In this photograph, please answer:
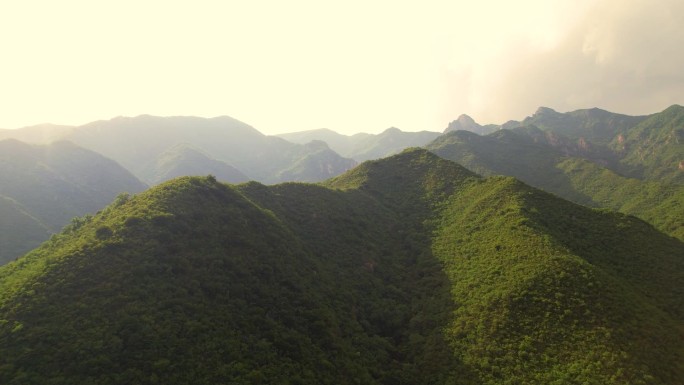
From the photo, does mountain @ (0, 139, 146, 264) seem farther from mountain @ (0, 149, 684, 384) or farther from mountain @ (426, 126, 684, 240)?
mountain @ (426, 126, 684, 240)

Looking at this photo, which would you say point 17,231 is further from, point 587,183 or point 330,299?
point 587,183

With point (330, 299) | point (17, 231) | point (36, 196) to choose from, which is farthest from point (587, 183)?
point (36, 196)

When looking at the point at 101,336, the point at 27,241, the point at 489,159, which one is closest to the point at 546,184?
the point at 489,159

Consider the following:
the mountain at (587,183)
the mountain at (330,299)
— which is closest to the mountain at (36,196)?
the mountain at (330,299)

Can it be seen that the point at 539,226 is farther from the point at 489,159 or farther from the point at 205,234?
the point at 489,159

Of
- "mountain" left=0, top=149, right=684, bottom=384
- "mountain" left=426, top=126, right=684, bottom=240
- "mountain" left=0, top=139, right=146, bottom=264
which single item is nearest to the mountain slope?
"mountain" left=0, top=139, right=146, bottom=264

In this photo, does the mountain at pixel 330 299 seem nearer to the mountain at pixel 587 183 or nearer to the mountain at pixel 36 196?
the mountain at pixel 587 183
